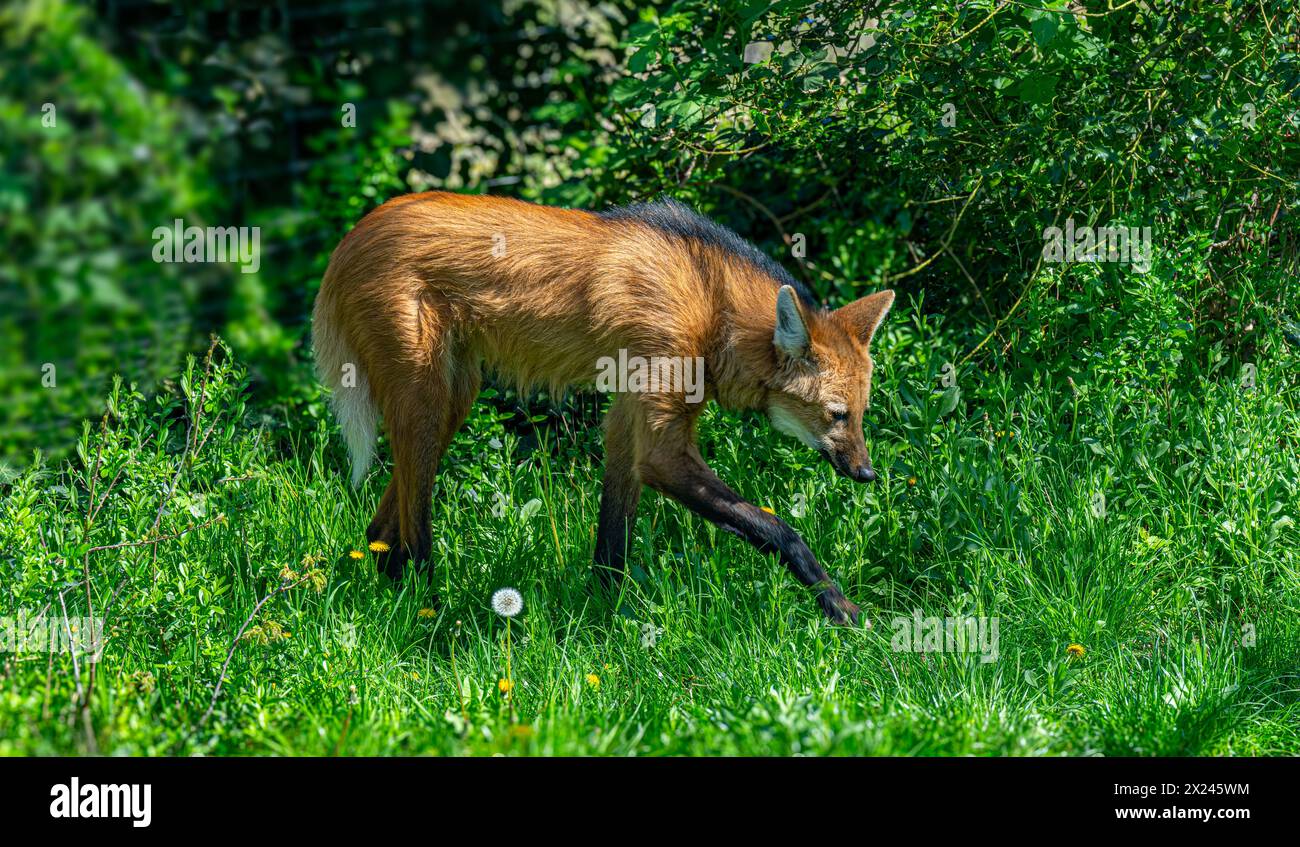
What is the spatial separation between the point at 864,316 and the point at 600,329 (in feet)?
2.77

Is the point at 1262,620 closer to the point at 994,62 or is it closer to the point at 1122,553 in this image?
the point at 1122,553

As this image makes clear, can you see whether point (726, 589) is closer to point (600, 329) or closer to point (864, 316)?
point (600, 329)

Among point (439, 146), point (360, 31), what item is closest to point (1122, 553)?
point (439, 146)

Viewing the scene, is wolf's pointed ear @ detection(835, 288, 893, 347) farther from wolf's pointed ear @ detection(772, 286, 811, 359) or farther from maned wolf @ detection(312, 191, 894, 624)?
wolf's pointed ear @ detection(772, 286, 811, 359)

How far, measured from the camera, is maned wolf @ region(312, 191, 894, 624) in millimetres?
3932

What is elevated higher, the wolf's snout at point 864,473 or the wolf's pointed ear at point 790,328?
the wolf's pointed ear at point 790,328

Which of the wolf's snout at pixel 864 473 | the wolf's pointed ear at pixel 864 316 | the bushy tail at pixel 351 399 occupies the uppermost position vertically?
the wolf's pointed ear at pixel 864 316

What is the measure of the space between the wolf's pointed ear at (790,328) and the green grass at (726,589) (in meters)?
0.56

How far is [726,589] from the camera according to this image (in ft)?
12.4

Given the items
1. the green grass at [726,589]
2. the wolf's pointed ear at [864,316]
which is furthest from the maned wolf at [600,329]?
the green grass at [726,589]

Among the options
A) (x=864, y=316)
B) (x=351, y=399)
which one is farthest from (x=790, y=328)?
(x=351, y=399)

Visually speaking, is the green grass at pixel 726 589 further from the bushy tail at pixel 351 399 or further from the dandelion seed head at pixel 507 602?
the bushy tail at pixel 351 399

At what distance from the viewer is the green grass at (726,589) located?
2893 millimetres

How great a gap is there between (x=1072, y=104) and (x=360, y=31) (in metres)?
2.82
